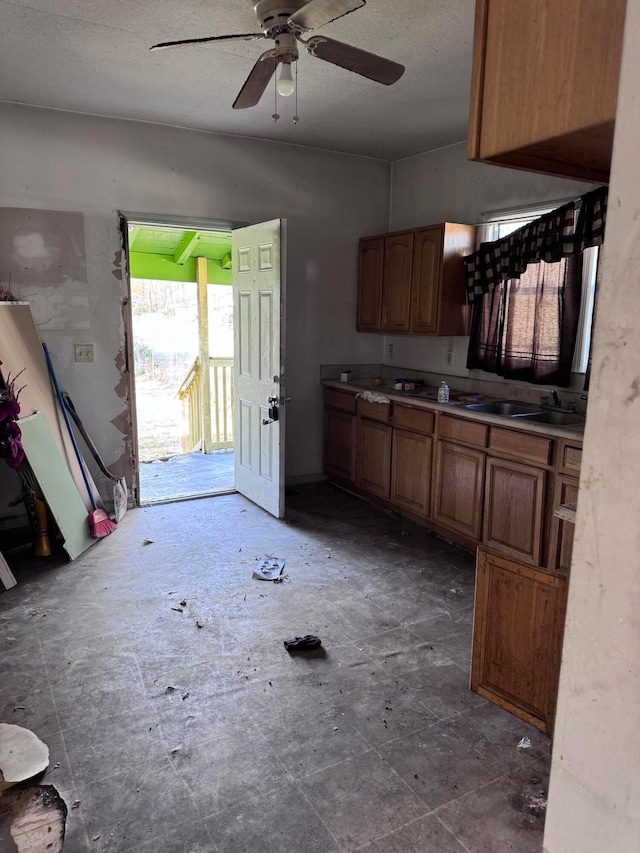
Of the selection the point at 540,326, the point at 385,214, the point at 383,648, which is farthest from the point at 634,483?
the point at 385,214

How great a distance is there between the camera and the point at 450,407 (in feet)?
12.6

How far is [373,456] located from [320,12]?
3.06 meters

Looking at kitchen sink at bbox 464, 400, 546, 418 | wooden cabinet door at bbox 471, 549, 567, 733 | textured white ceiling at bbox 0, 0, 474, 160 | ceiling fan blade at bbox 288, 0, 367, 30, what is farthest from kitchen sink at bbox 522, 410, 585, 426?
ceiling fan blade at bbox 288, 0, 367, 30

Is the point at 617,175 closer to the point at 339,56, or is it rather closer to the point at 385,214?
the point at 339,56

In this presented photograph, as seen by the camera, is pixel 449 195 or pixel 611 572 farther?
pixel 449 195

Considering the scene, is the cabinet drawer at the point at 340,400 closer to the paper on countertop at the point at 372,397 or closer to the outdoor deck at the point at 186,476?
the paper on countertop at the point at 372,397

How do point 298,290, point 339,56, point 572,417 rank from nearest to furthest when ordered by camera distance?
point 339,56
point 572,417
point 298,290

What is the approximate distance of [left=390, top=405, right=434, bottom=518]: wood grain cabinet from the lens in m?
4.09

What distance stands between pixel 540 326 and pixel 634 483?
338cm

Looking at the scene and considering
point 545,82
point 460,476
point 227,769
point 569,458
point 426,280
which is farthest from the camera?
point 426,280

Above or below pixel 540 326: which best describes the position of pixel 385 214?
above

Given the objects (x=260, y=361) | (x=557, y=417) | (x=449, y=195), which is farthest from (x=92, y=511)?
(x=449, y=195)

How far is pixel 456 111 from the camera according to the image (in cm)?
380

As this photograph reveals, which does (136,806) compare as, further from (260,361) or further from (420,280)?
(420,280)
